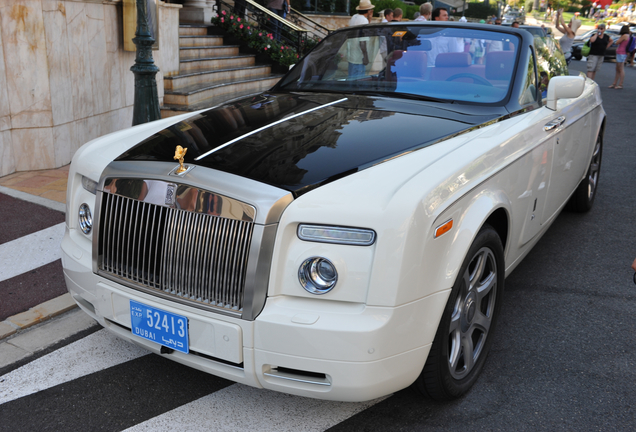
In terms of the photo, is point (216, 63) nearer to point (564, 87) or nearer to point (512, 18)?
point (564, 87)

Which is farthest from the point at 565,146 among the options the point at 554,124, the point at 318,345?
the point at 318,345

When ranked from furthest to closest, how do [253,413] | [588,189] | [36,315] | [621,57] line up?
[621,57] → [588,189] → [36,315] → [253,413]

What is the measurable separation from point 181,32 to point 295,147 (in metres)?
9.37

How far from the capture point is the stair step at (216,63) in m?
10.2

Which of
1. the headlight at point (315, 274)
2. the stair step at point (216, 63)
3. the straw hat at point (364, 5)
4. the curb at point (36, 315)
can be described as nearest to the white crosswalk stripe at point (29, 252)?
the curb at point (36, 315)

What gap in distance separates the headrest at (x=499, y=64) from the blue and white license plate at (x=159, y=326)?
251 centimetres

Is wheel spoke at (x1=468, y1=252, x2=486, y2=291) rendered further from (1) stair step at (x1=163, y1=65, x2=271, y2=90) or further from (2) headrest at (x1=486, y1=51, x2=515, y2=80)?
(1) stair step at (x1=163, y1=65, x2=271, y2=90)

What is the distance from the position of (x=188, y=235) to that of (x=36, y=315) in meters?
1.74

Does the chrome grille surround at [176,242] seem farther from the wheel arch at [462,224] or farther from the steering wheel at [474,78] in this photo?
the steering wheel at [474,78]

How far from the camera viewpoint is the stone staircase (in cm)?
915

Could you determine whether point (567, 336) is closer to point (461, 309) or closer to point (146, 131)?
point (461, 309)

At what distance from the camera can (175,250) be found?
2.49 meters

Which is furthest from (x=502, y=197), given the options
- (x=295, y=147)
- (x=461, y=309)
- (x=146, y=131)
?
(x=146, y=131)

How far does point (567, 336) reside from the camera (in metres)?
3.52
